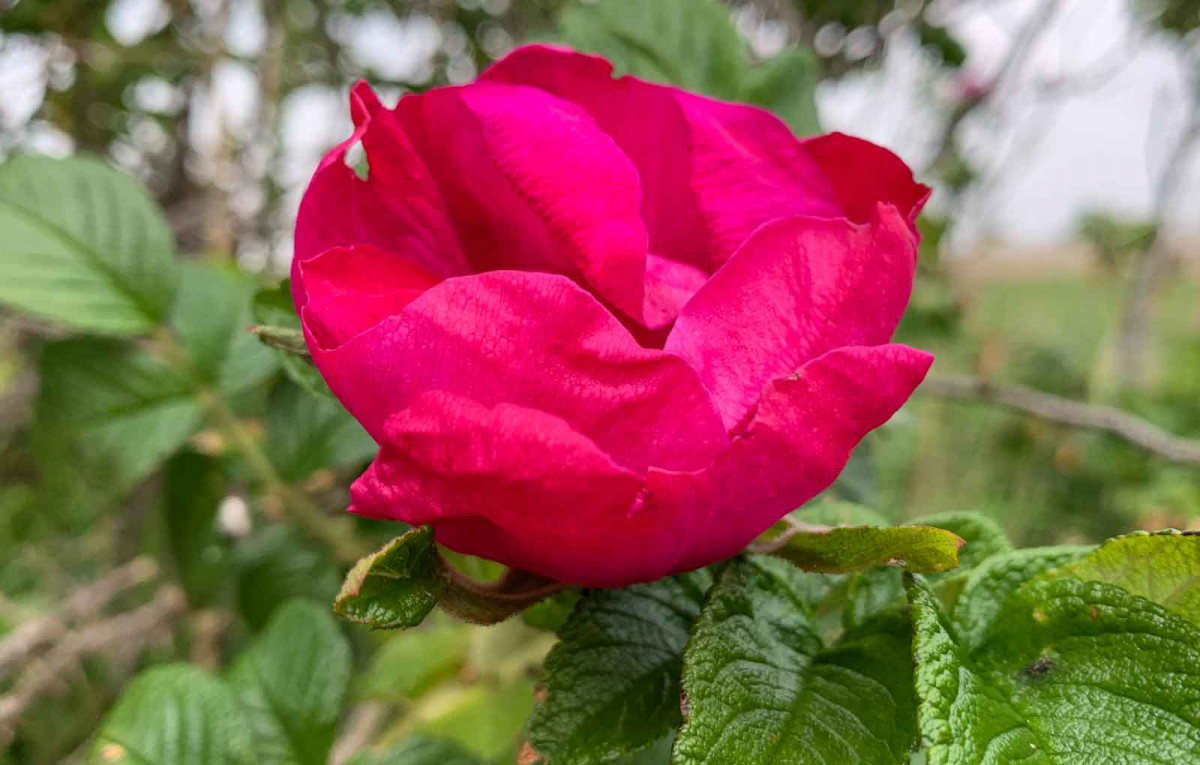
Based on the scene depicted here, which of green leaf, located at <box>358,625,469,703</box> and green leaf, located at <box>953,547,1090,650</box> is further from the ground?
green leaf, located at <box>953,547,1090,650</box>

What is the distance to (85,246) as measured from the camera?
57 cm

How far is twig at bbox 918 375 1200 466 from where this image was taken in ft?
2.15

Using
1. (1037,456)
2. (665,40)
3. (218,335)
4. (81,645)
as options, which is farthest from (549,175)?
(1037,456)

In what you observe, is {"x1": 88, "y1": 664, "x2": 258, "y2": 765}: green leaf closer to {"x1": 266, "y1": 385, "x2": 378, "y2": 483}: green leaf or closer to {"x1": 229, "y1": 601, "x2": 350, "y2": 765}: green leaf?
{"x1": 229, "y1": 601, "x2": 350, "y2": 765}: green leaf

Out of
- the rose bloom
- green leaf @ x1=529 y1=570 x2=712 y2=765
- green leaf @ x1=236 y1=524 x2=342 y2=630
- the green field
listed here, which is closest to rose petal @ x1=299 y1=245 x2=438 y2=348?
the rose bloom

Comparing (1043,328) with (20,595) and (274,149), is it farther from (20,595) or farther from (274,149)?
(20,595)

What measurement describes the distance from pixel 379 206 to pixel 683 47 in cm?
32

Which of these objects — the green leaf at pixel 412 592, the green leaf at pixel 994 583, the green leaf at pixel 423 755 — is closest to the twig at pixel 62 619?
the green leaf at pixel 423 755

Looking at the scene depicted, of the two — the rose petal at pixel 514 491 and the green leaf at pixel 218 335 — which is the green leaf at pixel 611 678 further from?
the green leaf at pixel 218 335

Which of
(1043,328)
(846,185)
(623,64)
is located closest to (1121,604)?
(846,185)

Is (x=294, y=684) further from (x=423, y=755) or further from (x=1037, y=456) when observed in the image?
(x=1037, y=456)

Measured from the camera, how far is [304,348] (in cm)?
31

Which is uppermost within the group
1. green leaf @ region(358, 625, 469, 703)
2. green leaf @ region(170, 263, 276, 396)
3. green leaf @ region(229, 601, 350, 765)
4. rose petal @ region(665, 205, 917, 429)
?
rose petal @ region(665, 205, 917, 429)

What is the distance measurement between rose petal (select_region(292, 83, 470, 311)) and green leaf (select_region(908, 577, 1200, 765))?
187 millimetres
